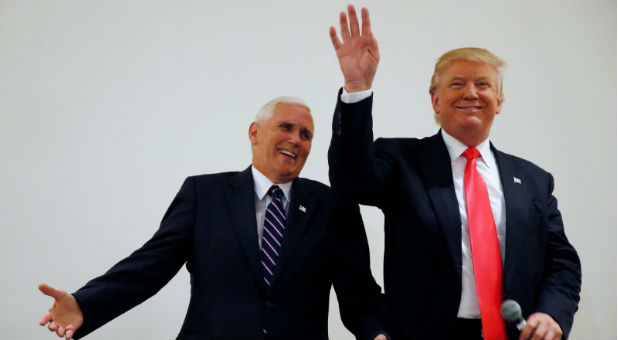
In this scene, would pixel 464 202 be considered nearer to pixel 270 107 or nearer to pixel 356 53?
pixel 356 53

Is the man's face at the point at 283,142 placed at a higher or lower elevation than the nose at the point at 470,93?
lower

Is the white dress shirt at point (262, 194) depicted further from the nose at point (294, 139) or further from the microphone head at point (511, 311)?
the microphone head at point (511, 311)

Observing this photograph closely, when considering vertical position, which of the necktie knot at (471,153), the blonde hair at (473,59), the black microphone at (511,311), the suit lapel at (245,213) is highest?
the blonde hair at (473,59)

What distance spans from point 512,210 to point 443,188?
23 cm

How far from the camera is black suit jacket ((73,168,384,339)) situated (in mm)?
2062

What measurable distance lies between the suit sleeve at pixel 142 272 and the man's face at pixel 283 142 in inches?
11.2

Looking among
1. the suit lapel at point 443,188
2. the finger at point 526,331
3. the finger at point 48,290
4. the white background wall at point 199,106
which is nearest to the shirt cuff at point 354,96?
the suit lapel at point 443,188

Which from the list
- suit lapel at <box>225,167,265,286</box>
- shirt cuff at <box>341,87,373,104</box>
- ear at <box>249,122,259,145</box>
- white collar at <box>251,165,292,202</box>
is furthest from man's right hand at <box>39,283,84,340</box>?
shirt cuff at <box>341,87,373,104</box>

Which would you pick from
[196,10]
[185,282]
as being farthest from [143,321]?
[196,10]

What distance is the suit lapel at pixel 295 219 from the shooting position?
84.2 inches

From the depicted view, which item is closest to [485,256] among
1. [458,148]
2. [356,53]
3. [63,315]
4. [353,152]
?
[458,148]

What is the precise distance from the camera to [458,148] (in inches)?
85.7

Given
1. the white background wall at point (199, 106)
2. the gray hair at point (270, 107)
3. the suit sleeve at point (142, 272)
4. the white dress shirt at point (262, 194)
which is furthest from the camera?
the white background wall at point (199, 106)

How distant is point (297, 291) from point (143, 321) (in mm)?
1055
